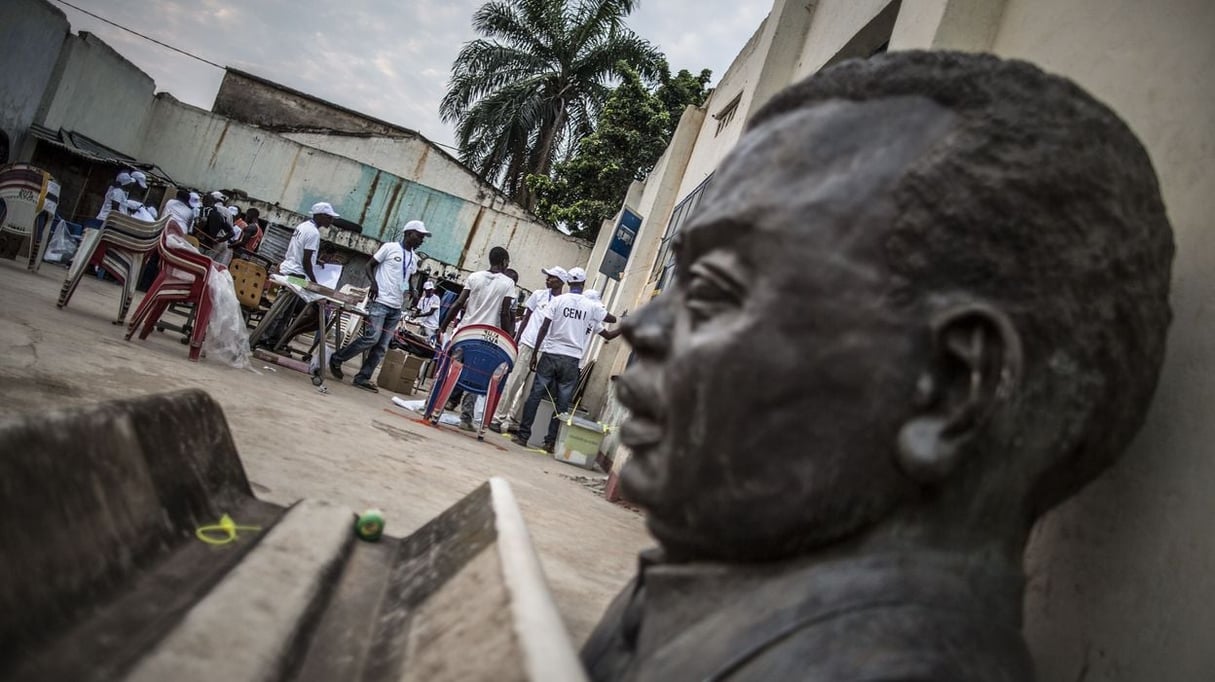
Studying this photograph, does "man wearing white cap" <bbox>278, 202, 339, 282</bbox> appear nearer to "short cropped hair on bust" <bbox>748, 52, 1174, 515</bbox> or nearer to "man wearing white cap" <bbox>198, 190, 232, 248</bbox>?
"man wearing white cap" <bbox>198, 190, 232, 248</bbox>

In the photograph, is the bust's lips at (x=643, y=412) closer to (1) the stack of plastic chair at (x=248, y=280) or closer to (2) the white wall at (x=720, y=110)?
(2) the white wall at (x=720, y=110)

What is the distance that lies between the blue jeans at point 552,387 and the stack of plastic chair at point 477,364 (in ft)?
3.49

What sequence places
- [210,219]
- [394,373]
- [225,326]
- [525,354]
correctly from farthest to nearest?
[210,219] < [394,373] < [525,354] < [225,326]

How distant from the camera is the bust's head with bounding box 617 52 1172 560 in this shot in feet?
2.94

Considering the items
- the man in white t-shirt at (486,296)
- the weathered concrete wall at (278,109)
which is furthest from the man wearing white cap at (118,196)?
the weathered concrete wall at (278,109)

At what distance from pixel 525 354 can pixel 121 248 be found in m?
3.95

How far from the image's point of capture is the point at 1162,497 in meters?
1.09

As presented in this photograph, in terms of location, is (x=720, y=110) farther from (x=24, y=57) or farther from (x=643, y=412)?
(x=24, y=57)

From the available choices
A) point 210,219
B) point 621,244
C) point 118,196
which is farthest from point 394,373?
point 118,196

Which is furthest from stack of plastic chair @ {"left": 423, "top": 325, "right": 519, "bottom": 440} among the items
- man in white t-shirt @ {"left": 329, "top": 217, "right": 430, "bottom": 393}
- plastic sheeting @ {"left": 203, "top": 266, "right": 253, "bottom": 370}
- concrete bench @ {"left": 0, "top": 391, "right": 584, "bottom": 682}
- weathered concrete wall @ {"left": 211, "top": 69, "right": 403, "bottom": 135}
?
weathered concrete wall @ {"left": 211, "top": 69, "right": 403, "bottom": 135}

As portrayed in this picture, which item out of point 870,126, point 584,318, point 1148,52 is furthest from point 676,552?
point 584,318

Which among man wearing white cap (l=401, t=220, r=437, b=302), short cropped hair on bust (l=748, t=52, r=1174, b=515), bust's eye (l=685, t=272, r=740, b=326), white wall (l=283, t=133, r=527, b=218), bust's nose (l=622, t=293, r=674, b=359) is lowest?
bust's nose (l=622, t=293, r=674, b=359)

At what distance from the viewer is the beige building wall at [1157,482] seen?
3.34ft

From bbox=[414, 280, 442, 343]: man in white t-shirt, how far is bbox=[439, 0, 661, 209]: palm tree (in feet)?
31.9
